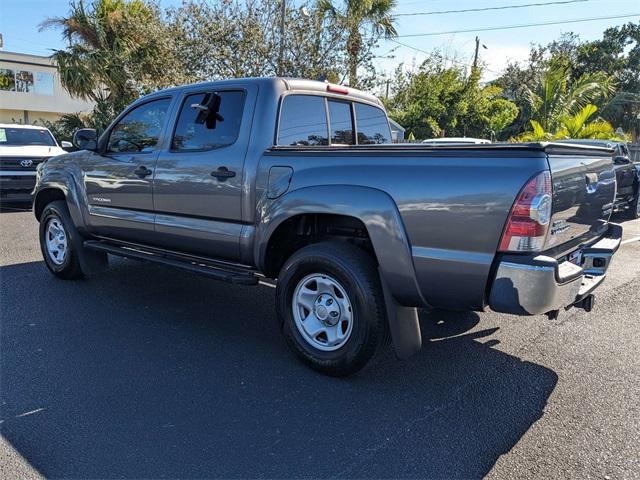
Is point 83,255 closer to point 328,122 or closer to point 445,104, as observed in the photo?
point 328,122

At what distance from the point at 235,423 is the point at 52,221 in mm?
4159

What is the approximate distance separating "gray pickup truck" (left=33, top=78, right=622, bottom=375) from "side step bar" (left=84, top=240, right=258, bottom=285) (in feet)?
0.06

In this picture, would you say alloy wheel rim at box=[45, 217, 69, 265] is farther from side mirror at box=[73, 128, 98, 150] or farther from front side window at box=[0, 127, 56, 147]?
front side window at box=[0, 127, 56, 147]

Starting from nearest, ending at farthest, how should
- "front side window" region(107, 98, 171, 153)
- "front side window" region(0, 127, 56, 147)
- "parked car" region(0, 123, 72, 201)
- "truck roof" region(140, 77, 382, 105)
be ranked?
"truck roof" region(140, 77, 382, 105), "front side window" region(107, 98, 171, 153), "parked car" region(0, 123, 72, 201), "front side window" region(0, 127, 56, 147)

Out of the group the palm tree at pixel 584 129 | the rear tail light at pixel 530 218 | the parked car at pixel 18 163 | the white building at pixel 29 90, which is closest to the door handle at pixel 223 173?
the rear tail light at pixel 530 218

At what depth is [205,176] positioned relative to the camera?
4.19 metres

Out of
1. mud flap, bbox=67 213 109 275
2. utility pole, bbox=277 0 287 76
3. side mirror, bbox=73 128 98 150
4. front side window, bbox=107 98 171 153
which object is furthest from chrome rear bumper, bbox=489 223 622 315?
utility pole, bbox=277 0 287 76

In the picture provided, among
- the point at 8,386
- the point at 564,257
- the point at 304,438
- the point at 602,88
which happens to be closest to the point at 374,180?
the point at 564,257

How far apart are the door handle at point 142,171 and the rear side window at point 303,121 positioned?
1391mm

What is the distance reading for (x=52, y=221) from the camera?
598cm

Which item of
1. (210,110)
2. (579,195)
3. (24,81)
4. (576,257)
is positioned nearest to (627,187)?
(576,257)

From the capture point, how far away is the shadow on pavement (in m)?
2.69

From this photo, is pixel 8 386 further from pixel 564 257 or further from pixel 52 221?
pixel 564 257

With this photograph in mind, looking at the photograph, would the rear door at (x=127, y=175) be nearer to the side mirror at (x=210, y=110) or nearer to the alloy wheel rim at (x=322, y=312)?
the side mirror at (x=210, y=110)
